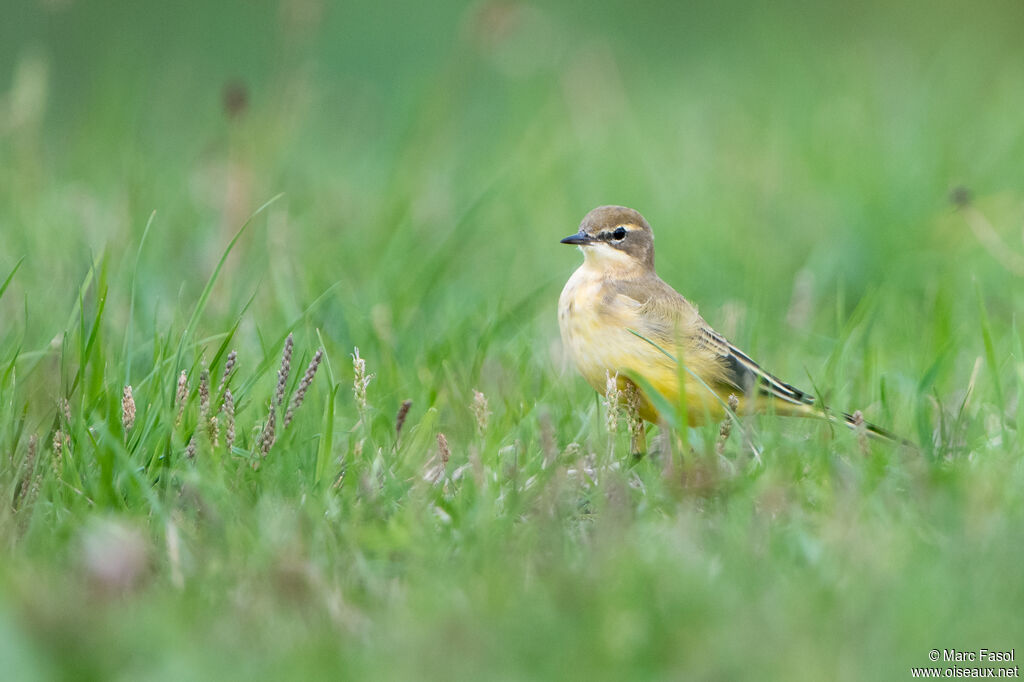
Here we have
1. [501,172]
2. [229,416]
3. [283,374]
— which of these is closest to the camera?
[229,416]

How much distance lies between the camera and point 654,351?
474 centimetres

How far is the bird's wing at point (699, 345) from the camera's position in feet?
15.5

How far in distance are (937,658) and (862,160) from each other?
204 inches

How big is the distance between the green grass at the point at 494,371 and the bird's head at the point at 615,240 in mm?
362

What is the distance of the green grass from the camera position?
284 cm

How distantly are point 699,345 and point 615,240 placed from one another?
2.40 feet

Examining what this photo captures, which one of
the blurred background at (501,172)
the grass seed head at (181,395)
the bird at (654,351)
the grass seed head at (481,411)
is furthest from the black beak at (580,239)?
the grass seed head at (181,395)

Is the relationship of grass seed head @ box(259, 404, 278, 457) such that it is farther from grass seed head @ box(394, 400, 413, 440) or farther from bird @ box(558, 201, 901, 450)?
bird @ box(558, 201, 901, 450)

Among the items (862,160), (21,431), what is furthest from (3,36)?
(21,431)

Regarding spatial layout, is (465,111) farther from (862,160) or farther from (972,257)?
(972,257)

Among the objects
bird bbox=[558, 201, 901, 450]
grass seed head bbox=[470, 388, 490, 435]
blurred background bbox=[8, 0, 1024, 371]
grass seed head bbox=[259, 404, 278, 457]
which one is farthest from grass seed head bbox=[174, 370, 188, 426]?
bird bbox=[558, 201, 901, 450]

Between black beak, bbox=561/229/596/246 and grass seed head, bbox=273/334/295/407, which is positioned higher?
black beak, bbox=561/229/596/246

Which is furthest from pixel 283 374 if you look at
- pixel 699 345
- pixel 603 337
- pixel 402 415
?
pixel 699 345

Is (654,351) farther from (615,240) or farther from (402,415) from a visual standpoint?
(402,415)
